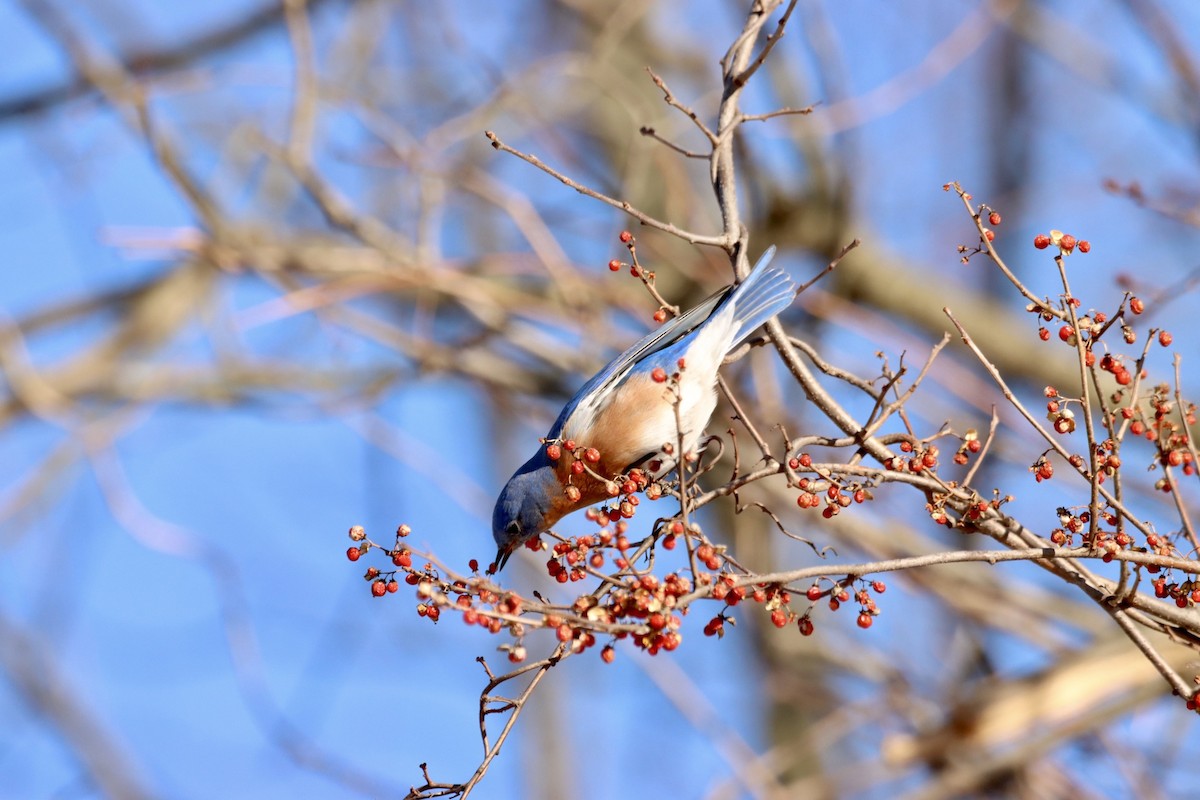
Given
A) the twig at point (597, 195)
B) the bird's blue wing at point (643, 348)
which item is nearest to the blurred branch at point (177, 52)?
the bird's blue wing at point (643, 348)

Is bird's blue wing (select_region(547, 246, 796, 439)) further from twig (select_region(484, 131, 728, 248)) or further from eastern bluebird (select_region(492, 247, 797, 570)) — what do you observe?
twig (select_region(484, 131, 728, 248))

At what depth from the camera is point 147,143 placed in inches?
171

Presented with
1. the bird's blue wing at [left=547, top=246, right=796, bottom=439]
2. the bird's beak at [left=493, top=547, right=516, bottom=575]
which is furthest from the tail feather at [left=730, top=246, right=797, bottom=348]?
the bird's beak at [left=493, top=547, right=516, bottom=575]

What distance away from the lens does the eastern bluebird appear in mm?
3119

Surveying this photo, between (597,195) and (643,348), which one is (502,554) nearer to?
(643,348)

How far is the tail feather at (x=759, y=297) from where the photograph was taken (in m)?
3.04

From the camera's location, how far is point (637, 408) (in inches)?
134

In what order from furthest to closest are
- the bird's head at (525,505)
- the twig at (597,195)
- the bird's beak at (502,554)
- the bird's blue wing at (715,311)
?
1. the bird's beak at (502,554)
2. the bird's head at (525,505)
3. the bird's blue wing at (715,311)
4. the twig at (597,195)

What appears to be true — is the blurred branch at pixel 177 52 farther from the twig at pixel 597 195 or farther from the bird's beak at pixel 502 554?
the twig at pixel 597 195

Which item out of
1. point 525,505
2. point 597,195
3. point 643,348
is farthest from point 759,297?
point 597,195

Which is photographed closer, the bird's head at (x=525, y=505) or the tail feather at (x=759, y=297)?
the tail feather at (x=759, y=297)

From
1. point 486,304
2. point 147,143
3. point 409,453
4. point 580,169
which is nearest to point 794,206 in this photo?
point 580,169

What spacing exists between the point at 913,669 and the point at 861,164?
7.16 feet

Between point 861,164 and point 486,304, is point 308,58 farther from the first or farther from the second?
point 861,164
